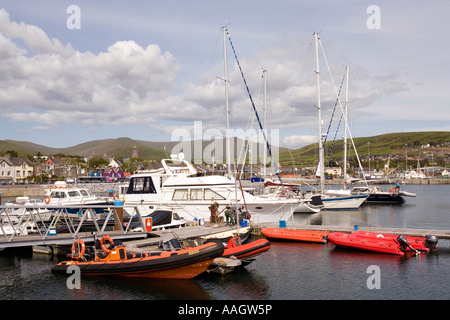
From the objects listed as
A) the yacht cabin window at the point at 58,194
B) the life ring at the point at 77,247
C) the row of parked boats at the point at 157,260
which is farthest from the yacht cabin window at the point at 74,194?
the life ring at the point at 77,247

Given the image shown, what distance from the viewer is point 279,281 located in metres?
16.8

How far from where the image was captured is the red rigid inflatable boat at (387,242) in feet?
68.1

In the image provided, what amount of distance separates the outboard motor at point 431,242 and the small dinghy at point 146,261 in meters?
12.2

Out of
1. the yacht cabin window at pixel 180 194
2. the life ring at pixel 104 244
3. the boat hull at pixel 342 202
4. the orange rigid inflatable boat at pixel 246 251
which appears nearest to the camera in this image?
the life ring at pixel 104 244

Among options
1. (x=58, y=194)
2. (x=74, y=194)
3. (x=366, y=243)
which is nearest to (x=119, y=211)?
(x=366, y=243)

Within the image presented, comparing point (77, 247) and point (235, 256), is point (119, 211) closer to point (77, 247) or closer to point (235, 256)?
point (77, 247)

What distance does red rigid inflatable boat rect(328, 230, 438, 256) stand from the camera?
20.8m

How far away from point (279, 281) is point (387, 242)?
767cm

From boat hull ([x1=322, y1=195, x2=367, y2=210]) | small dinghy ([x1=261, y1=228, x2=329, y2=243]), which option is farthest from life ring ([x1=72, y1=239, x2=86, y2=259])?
boat hull ([x1=322, y1=195, x2=367, y2=210])

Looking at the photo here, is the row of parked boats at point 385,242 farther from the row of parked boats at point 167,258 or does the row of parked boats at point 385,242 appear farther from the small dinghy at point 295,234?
the small dinghy at point 295,234

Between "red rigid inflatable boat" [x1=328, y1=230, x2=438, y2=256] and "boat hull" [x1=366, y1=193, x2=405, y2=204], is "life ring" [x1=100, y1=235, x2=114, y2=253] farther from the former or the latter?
"boat hull" [x1=366, y1=193, x2=405, y2=204]
